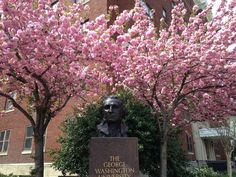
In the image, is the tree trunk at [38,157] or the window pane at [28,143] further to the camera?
the window pane at [28,143]

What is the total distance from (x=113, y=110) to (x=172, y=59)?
3.15 meters

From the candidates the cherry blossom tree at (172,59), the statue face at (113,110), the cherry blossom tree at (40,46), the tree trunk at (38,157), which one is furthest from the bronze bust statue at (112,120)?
the tree trunk at (38,157)

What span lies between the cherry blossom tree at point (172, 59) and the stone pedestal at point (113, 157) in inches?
127

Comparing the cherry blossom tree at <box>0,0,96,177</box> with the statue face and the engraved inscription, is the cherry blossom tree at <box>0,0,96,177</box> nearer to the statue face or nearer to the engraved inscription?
the statue face

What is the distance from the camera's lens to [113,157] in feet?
20.7

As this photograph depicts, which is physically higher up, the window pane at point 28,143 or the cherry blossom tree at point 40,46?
the cherry blossom tree at point 40,46

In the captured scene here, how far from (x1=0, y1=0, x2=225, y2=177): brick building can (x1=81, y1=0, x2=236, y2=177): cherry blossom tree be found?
7957 mm

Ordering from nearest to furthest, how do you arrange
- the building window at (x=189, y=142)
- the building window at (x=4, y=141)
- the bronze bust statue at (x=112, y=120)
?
the bronze bust statue at (x=112, y=120)
the building window at (x=4, y=141)
the building window at (x=189, y=142)

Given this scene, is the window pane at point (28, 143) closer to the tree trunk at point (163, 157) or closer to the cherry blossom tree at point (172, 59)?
the cherry blossom tree at point (172, 59)

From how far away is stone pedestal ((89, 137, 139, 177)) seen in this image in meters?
6.19

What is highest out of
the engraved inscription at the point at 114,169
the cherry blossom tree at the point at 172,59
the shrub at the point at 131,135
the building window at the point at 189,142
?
the cherry blossom tree at the point at 172,59

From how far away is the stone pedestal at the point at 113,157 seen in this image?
6188 millimetres

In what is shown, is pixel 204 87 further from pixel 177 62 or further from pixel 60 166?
pixel 60 166

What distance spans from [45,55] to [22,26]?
1.19 m
